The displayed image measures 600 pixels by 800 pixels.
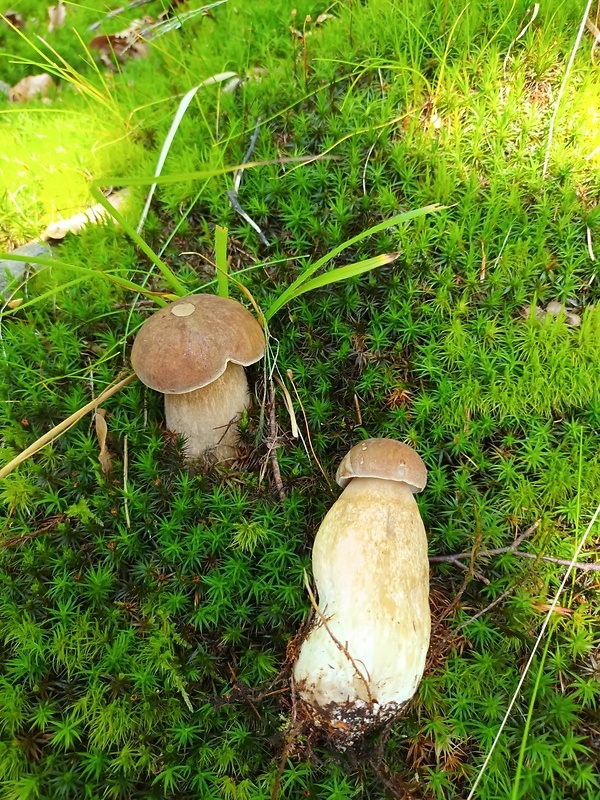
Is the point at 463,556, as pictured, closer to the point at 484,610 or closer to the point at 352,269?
the point at 484,610

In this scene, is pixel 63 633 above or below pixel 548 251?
below

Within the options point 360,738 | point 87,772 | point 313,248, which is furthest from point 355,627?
point 313,248

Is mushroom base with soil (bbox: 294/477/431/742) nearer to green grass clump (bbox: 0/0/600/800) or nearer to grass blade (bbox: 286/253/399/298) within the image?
green grass clump (bbox: 0/0/600/800)

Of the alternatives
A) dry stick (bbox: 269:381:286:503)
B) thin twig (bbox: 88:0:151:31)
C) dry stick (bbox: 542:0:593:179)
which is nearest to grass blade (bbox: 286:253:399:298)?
dry stick (bbox: 269:381:286:503)

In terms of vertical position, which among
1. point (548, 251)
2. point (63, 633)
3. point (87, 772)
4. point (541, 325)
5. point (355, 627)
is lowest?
point (87, 772)

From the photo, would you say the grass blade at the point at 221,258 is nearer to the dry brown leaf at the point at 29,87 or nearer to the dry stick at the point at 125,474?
the dry stick at the point at 125,474

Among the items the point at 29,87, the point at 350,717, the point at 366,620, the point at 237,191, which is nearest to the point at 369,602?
the point at 366,620

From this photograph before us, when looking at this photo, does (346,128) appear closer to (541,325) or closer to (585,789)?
(541,325)
